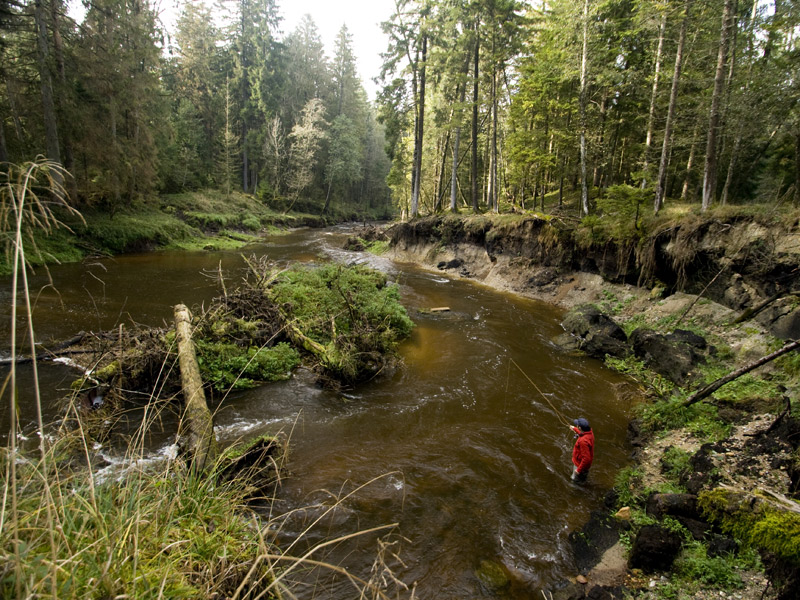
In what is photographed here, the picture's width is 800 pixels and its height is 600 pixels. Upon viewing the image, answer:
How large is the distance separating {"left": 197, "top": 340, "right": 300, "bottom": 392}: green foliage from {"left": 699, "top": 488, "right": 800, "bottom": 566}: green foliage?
6.63 metres

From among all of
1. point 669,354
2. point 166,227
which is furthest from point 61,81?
point 669,354

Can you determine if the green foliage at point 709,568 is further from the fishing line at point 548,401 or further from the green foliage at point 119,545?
the green foliage at point 119,545

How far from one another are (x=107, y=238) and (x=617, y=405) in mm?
22554

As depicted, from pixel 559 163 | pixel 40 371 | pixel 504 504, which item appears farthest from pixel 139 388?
pixel 559 163

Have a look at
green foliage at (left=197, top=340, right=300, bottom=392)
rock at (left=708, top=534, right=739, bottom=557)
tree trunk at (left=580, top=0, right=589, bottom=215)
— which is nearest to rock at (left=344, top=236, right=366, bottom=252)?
tree trunk at (left=580, top=0, right=589, bottom=215)

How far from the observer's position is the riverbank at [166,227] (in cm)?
1647

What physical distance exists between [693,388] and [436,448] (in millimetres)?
5275

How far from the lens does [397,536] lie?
171 inches

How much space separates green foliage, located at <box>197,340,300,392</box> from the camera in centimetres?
Answer: 700

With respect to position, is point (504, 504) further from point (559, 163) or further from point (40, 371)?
point (559, 163)

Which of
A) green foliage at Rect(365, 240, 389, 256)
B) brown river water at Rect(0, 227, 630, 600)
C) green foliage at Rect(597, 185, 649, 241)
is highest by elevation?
green foliage at Rect(597, 185, 649, 241)

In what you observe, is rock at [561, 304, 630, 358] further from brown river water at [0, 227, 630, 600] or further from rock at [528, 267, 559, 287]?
rock at [528, 267, 559, 287]

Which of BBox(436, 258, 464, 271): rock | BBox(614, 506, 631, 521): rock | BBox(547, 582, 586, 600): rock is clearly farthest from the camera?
BBox(436, 258, 464, 271): rock

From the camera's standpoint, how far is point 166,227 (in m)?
22.8
